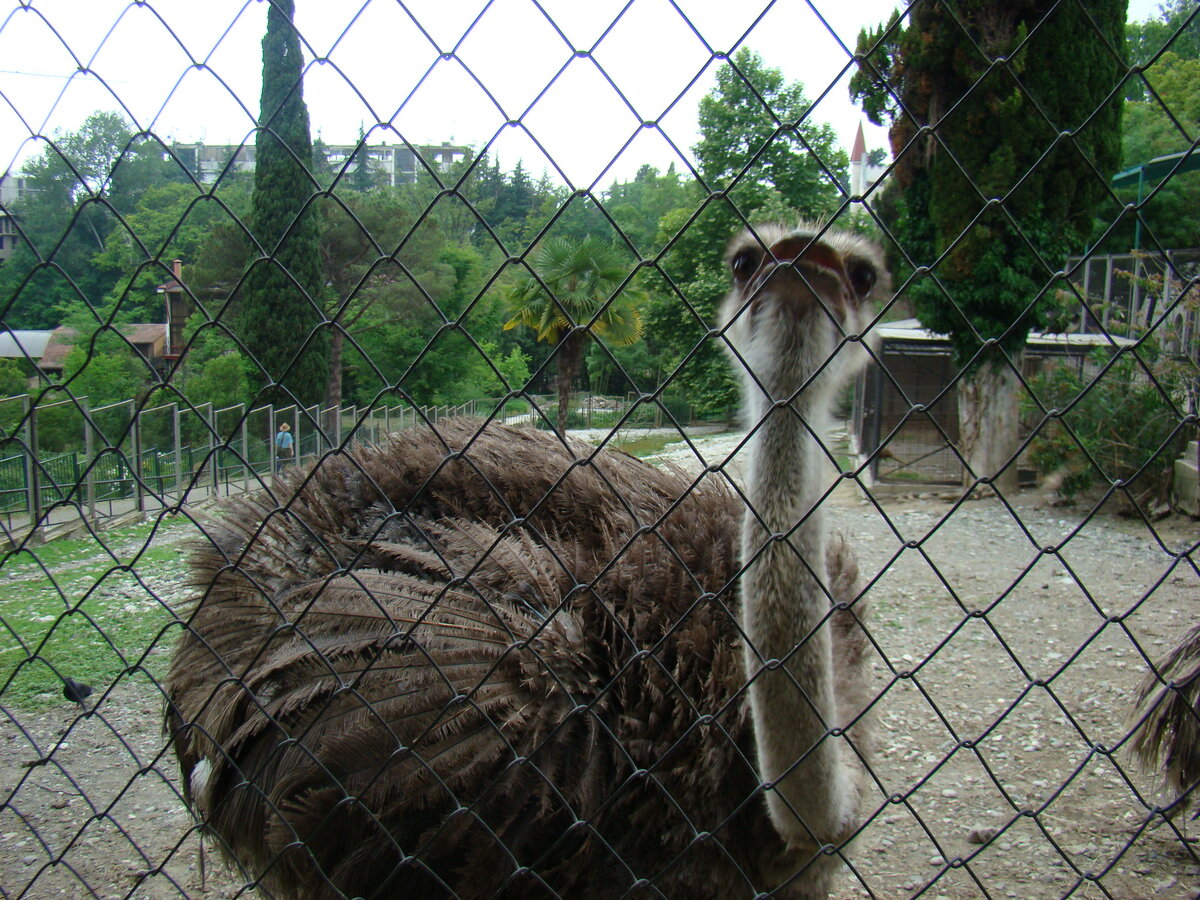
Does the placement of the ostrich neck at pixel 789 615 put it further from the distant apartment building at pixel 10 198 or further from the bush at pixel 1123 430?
the bush at pixel 1123 430

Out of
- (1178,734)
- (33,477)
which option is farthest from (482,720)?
(1178,734)

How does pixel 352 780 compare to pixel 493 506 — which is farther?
pixel 493 506

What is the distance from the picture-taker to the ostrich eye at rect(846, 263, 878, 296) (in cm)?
183

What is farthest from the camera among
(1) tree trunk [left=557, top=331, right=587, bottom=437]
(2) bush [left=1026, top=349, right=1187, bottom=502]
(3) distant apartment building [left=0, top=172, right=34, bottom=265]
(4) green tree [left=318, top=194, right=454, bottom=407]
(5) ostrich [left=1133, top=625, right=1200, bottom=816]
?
(2) bush [left=1026, top=349, right=1187, bottom=502]

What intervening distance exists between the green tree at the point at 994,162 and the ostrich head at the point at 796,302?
4908mm

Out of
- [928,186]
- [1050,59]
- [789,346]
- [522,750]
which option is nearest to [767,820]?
[522,750]

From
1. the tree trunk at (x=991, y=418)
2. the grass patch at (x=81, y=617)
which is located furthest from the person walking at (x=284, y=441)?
the tree trunk at (x=991, y=418)

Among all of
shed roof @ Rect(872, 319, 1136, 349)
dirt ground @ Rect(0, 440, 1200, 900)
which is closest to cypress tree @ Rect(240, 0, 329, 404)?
dirt ground @ Rect(0, 440, 1200, 900)

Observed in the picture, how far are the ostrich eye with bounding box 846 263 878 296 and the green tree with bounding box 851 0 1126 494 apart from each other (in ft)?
16.0

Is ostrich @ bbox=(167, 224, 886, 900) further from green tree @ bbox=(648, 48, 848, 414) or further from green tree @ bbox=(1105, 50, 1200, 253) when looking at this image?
green tree @ bbox=(1105, 50, 1200, 253)

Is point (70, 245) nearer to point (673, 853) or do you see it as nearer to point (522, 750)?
point (522, 750)

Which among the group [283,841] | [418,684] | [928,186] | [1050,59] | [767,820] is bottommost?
[283,841]

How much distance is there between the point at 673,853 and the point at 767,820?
0.22 metres

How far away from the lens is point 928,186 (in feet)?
33.1
